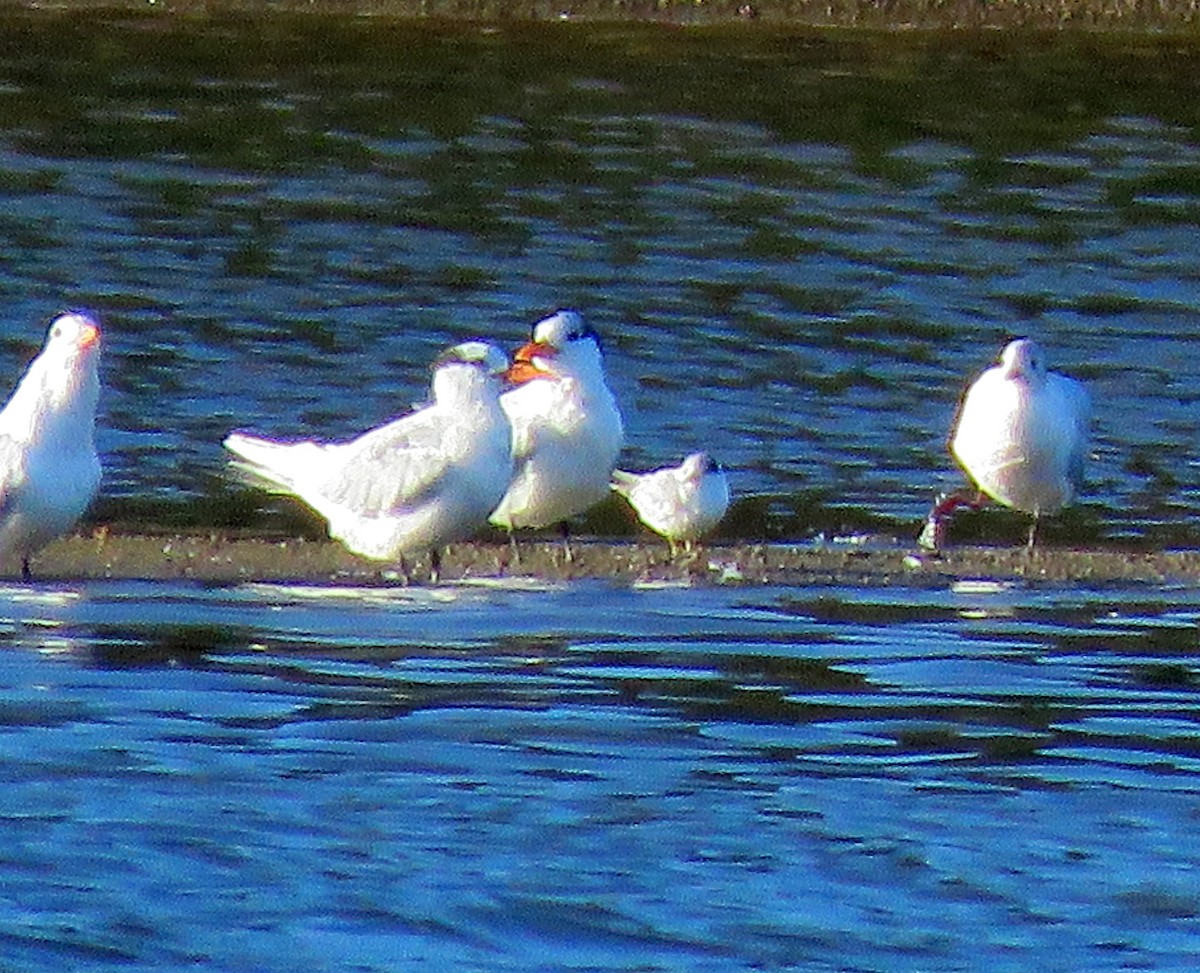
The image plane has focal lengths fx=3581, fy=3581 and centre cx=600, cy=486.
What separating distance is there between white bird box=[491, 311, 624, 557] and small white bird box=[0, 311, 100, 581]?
1712 mm

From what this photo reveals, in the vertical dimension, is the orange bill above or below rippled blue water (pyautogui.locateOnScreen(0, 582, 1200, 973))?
above

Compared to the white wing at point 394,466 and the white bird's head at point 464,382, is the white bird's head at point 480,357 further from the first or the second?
the white wing at point 394,466

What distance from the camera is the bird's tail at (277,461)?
14289 mm

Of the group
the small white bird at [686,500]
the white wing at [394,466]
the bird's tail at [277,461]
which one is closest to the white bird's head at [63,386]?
the white wing at [394,466]

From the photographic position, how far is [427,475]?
1323cm

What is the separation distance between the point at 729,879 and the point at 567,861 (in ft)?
1.32

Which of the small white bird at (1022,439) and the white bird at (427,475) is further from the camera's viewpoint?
the small white bird at (1022,439)

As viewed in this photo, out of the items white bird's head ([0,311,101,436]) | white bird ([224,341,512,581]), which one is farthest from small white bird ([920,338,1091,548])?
white bird's head ([0,311,101,436])

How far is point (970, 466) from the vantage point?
49.5 ft

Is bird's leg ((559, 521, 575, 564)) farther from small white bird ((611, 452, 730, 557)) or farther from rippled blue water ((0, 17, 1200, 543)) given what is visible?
rippled blue water ((0, 17, 1200, 543))

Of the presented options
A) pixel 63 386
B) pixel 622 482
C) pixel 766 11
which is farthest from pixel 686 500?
pixel 766 11

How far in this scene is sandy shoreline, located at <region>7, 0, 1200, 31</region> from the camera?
29.8m

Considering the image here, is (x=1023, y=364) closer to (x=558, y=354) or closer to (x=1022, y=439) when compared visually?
(x=1022, y=439)

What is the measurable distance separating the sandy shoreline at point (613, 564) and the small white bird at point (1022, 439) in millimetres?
396
